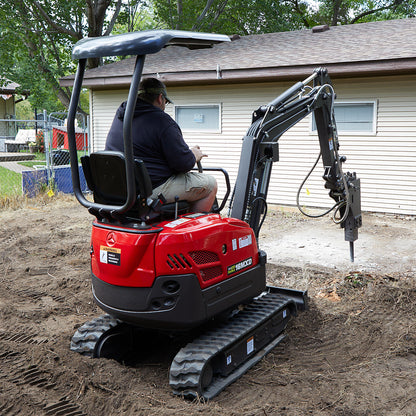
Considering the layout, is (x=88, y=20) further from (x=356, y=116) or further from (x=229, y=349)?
(x=229, y=349)

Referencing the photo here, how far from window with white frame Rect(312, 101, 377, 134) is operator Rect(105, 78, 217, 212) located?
22.9ft

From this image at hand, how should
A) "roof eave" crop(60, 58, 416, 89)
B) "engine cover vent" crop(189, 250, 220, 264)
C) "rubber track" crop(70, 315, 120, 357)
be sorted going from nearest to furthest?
1. "engine cover vent" crop(189, 250, 220, 264)
2. "rubber track" crop(70, 315, 120, 357)
3. "roof eave" crop(60, 58, 416, 89)

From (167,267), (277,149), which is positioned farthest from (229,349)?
(277,149)

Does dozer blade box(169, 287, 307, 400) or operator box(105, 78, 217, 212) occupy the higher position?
operator box(105, 78, 217, 212)

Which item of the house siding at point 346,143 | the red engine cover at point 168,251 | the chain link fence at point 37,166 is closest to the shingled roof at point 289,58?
the house siding at point 346,143

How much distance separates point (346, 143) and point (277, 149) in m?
6.24

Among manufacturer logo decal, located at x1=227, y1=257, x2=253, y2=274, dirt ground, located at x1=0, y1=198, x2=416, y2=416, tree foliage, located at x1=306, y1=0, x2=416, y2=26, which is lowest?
dirt ground, located at x1=0, y1=198, x2=416, y2=416

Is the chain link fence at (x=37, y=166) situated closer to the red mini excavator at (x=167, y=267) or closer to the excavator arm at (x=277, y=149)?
the excavator arm at (x=277, y=149)

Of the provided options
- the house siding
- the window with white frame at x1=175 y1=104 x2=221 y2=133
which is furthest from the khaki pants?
the window with white frame at x1=175 y1=104 x2=221 y2=133

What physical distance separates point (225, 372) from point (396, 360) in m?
1.47

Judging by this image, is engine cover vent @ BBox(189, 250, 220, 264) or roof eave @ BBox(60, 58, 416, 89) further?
roof eave @ BBox(60, 58, 416, 89)

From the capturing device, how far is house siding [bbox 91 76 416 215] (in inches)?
380

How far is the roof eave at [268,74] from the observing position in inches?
359

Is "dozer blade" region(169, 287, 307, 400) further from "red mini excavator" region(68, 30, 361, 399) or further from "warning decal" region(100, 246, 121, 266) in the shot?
"warning decal" region(100, 246, 121, 266)
